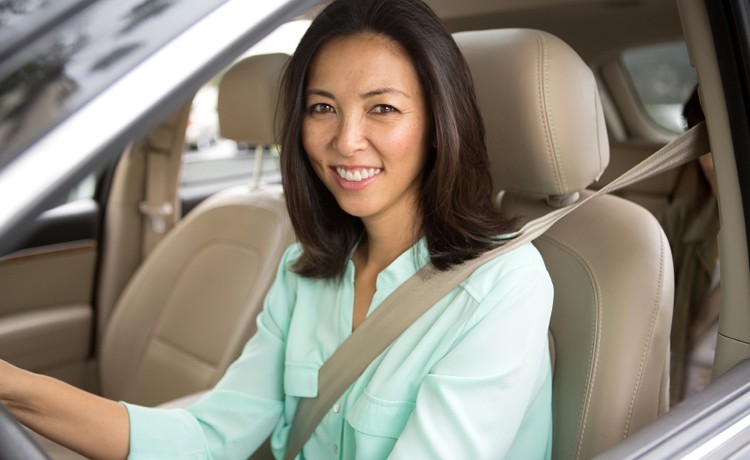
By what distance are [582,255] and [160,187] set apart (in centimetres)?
190

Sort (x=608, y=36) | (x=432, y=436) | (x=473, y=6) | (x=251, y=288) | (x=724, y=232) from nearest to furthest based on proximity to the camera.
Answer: (x=432, y=436) < (x=724, y=232) < (x=473, y=6) < (x=251, y=288) < (x=608, y=36)

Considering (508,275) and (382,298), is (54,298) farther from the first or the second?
(508,275)

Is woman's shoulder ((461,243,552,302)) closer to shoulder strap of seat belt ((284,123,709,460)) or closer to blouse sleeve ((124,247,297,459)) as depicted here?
shoulder strap of seat belt ((284,123,709,460))

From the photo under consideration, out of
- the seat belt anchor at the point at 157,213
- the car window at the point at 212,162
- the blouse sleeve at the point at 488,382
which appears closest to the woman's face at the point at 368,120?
the blouse sleeve at the point at 488,382

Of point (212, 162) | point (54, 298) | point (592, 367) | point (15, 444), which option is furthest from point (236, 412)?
point (212, 162)

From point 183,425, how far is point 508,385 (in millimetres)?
612

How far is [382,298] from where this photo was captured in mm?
1348

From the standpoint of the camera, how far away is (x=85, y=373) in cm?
270

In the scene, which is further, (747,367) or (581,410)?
(581,410)

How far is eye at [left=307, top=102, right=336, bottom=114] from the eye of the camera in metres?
1.33

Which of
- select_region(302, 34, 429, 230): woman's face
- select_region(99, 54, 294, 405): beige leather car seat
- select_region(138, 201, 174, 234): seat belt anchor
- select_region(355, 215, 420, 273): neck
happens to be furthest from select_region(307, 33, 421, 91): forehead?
select_region(138, 201, 174, 234): seat belt anchor

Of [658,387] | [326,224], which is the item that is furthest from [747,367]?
[326,224]

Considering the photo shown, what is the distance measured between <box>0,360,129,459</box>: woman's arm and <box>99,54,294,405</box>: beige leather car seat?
0.80m

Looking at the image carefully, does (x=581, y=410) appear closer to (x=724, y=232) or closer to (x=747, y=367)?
(x=747, y=367)
